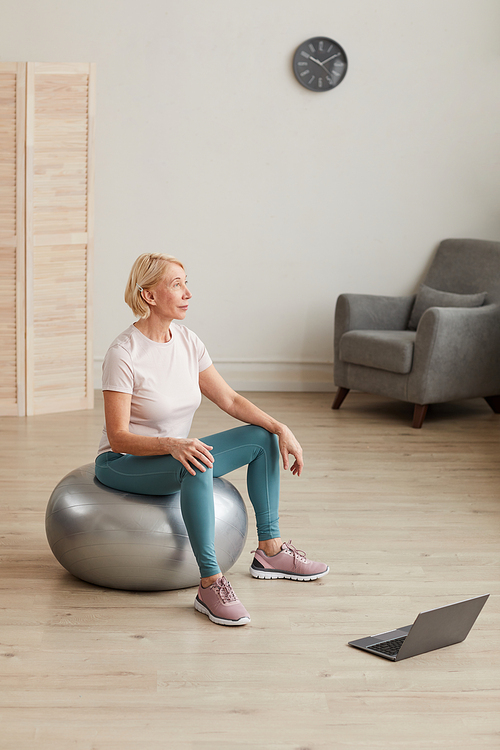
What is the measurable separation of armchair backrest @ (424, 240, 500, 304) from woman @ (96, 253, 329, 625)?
2.94 meters

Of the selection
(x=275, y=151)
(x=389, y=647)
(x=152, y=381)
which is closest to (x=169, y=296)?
(x=152, y=381)

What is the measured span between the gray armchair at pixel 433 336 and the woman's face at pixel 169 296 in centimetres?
238

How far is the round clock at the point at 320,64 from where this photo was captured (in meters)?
5.20

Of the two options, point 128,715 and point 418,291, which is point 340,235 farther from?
point 128,715

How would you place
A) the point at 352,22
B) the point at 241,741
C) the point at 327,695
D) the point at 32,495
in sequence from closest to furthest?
the point at 241,741 → the point at 327,695 → the point at 32,495 → the point at 352,22

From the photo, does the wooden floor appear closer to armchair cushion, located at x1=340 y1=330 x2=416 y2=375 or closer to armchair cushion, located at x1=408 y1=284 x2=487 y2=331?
armchair cushion, located at x1=340 y1=330 x2=416 y2=375

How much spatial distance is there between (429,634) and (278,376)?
358 centimetres

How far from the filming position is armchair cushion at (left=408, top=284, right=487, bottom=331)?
498 centimetres

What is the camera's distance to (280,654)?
6.89ft

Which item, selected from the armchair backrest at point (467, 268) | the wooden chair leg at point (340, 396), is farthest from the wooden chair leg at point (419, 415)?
the armchair backrest at point (467, 268)

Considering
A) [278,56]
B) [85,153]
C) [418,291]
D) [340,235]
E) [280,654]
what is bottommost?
[280,654]

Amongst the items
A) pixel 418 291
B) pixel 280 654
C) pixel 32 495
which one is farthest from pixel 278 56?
pixel 280 654

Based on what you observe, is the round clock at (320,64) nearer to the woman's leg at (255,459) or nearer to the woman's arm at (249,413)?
the woman's arm at (249,413)

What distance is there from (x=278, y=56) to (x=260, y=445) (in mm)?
3547
